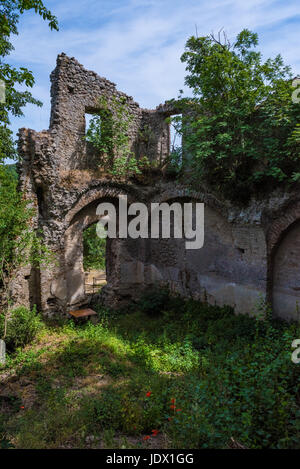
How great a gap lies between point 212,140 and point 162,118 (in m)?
4.21

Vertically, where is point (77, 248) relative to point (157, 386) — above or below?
above

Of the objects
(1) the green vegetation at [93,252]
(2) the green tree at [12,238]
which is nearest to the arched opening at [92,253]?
(1) the green vegetation at [93,252]

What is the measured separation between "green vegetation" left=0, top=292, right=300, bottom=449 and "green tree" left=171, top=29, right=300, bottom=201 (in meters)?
3.64

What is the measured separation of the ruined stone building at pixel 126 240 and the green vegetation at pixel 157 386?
952 mm

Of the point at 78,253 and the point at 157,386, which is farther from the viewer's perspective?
the point at 78,253

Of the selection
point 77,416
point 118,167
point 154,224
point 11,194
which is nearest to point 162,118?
point 118,167

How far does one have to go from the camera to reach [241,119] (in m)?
7.57

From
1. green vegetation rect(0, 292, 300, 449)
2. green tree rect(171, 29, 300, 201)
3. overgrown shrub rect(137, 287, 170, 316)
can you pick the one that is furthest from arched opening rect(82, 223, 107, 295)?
green tree rect(171, 29, 300, 201)

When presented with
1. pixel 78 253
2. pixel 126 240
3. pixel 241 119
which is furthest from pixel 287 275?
pixel 78 253

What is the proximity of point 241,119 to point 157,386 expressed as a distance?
6.47 m

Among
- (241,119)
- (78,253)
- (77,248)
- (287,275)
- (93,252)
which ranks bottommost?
(287,275)

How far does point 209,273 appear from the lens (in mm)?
9117

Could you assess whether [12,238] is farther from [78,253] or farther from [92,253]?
[92,253]

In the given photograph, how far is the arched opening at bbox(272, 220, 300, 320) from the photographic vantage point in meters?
7.05
